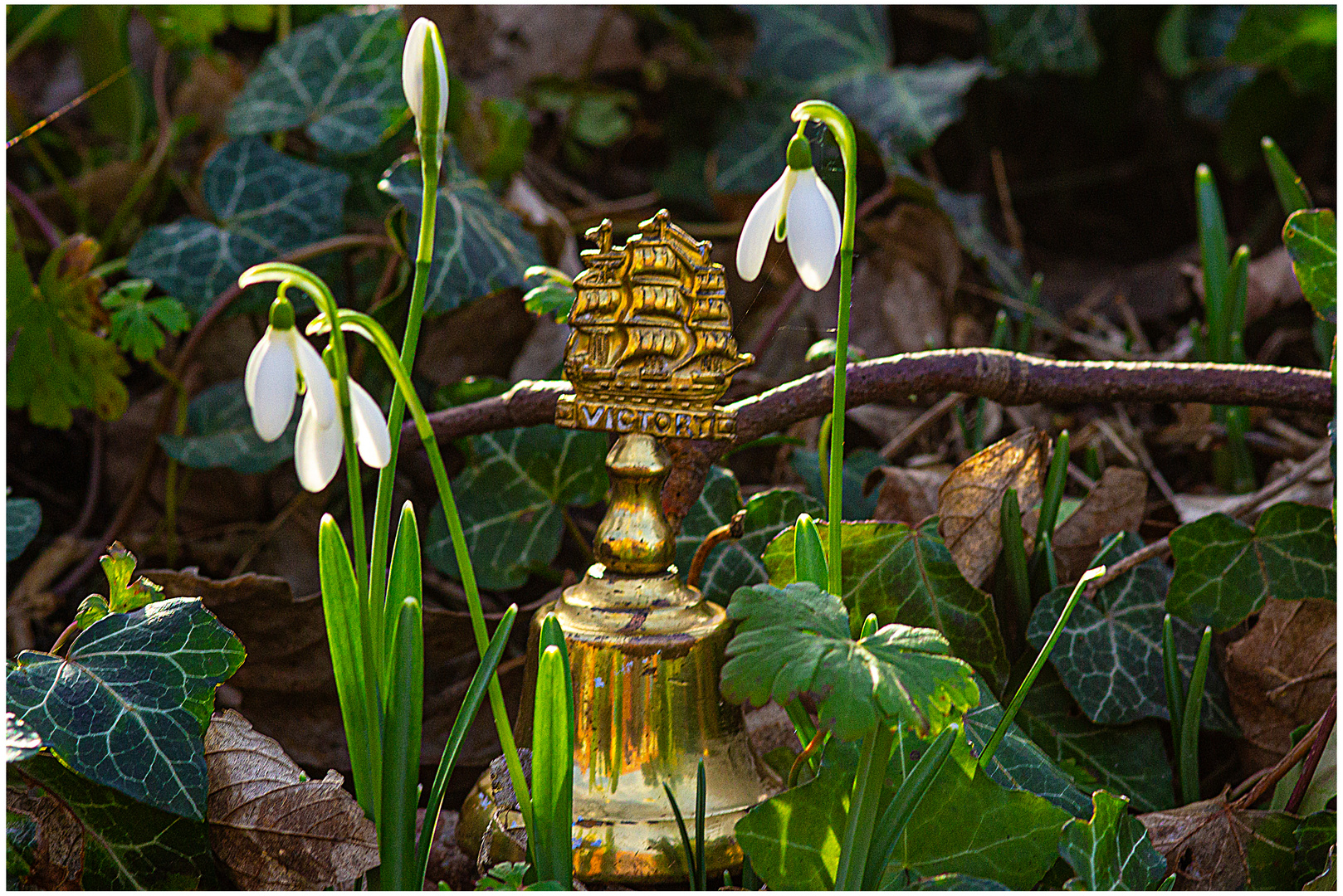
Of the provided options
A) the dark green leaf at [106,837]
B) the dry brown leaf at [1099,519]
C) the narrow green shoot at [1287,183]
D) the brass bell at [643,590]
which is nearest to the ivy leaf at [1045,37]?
the narrow green shoot at [1287,183]

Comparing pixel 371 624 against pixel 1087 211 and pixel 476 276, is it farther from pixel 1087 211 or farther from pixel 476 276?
pixel 1087 211

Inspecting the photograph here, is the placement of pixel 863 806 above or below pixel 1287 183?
below

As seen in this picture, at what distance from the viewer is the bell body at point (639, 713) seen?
0.78 m

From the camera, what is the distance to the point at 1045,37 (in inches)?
84.1

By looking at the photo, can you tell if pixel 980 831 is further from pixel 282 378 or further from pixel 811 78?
pixel 811 78

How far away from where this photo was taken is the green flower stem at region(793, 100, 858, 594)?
706mm

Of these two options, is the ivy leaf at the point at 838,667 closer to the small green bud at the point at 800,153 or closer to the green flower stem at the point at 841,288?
the green flower stem at the point at 841,288

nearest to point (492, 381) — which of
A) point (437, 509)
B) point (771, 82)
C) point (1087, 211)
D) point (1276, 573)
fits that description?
point (437, 509)

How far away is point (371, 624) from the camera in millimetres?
715

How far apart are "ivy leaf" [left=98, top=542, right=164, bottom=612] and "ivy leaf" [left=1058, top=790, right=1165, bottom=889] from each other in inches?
27.2

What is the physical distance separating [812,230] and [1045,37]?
1709 mm

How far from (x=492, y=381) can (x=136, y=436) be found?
0.69 m

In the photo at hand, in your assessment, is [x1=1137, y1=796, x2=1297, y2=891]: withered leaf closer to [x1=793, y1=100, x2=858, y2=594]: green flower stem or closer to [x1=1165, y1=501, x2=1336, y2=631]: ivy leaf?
[x1=1165, y1=501, x2=1336, y2=631]: ivy leaf

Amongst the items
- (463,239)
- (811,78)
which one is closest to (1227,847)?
(463,239)
